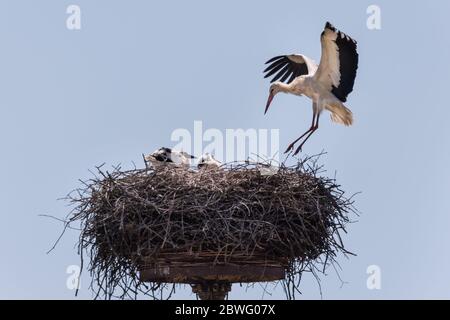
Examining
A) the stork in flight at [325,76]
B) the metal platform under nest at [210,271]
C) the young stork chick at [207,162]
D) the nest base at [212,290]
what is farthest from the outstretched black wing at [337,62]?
the nest base at [212,290]

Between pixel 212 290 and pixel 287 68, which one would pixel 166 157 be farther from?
pixel 287 68

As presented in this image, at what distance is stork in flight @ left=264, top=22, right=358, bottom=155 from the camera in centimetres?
1034

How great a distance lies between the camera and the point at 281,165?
8.65m

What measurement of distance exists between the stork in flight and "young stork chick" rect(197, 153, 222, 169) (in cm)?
140

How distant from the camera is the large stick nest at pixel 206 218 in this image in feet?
26.5

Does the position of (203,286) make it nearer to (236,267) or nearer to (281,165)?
(236,267)

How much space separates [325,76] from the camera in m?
10.9

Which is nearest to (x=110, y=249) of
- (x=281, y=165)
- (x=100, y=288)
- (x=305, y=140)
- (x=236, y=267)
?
(x=100, y=288)

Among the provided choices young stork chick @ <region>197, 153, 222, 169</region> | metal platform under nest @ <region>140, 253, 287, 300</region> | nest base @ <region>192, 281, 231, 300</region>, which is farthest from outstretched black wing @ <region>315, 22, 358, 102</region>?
nest base @ <region>192, 281, 231, 300</region>

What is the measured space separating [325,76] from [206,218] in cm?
324

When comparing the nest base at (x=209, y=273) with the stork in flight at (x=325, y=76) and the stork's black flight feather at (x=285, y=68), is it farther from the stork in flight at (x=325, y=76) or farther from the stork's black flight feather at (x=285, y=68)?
the stork's black flight feather at (x=285, y=68)

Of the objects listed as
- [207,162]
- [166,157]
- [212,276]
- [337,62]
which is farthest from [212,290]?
[337,62]

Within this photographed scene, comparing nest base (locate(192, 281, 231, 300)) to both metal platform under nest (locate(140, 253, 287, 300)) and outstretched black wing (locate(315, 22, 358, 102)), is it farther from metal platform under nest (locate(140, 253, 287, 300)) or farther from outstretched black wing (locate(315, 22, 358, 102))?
outstretched black wing (locate(315, 22, 358, 102))
